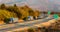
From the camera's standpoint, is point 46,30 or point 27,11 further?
point 27,11

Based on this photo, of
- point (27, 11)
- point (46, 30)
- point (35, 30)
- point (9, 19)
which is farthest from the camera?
point (27, 11)

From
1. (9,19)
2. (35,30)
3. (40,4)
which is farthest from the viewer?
(40,4)

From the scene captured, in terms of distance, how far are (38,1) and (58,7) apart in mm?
1468

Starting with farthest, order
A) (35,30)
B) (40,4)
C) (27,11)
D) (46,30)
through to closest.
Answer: (27,11), (40,4), (46,30), (35,30)

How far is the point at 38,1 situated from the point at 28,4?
2.50ft

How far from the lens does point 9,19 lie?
33.7 ft

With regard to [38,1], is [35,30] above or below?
below

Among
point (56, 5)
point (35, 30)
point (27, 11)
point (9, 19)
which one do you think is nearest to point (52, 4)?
point (56, 5)

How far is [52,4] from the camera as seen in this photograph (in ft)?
41.3

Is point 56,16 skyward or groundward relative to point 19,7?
groundward

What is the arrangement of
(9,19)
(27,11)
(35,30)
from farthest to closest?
(27,11)
(9,19)
(35,30)

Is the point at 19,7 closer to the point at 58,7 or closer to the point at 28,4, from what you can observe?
the point at 28,4

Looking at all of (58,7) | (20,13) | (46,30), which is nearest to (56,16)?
(58,7)

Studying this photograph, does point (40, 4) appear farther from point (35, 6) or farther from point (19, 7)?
point (19, 7)
